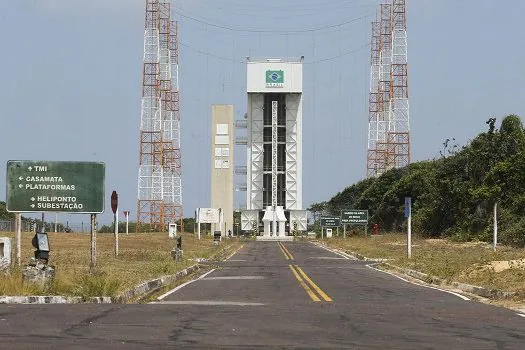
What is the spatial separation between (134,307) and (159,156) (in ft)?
301

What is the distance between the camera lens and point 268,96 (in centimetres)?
14162

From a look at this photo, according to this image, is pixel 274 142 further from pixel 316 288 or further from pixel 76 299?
pixel 76 299

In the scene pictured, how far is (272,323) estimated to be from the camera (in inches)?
603

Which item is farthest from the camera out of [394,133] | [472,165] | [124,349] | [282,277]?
[394,133]

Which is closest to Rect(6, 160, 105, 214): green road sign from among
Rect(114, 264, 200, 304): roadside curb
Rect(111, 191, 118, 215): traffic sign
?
Rect(114, 264, 200, 304): roadside curb

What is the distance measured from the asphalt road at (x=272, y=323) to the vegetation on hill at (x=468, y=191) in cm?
2844

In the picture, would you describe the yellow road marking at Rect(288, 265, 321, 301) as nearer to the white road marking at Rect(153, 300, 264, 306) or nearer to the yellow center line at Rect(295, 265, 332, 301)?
the yellow center line at Rect(295, 265, 332, 301)

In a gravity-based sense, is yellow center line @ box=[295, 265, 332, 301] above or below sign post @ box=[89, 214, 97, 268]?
below

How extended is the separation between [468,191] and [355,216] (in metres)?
23.4

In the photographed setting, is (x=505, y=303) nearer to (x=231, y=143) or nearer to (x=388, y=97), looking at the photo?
(x=388, y=97)

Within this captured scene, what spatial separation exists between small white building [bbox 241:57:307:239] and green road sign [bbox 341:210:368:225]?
47.9m

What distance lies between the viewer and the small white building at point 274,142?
138250 millimetres

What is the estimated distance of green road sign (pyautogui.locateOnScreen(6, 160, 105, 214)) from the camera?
2881cm

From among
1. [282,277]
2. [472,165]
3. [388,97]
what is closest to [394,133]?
[388,97]
